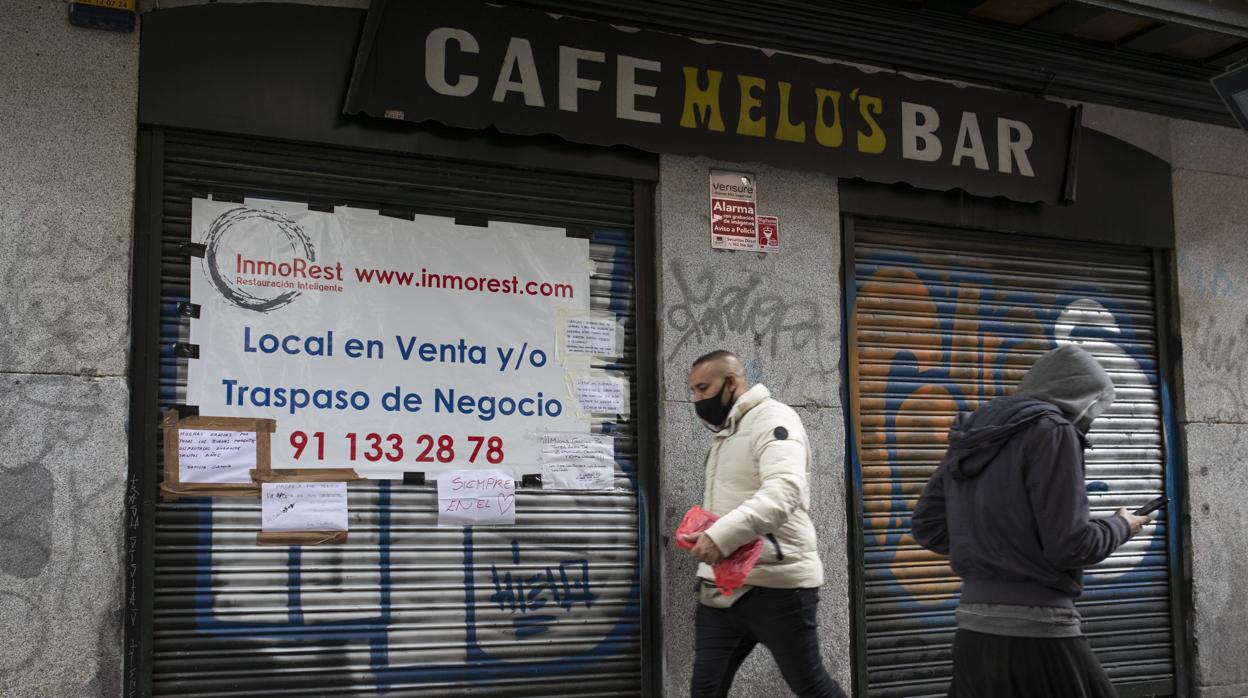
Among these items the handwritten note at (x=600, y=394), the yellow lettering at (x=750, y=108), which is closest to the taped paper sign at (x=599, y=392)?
the handwritten note at (x=600, y=394)

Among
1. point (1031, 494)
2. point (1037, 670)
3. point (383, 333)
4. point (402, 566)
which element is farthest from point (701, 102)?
point (1037, 670)

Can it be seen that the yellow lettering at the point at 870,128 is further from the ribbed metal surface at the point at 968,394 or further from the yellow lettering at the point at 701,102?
the yellow lettering at the point at 701,102

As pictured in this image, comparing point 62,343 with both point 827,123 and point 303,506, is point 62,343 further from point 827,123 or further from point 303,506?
point 827,123

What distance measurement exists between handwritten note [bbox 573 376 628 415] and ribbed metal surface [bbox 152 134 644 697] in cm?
10

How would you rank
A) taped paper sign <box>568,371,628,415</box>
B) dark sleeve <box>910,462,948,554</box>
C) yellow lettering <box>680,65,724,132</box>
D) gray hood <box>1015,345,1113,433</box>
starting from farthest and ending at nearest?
1. yellow lettering <box>680,65,724,132</box>
2. taped paper sign <box>568,371,628,415</box>
3. dark sleeve <box>910,462,948,554</box>
4. gray hood <box>1015,345,1113,433</box>

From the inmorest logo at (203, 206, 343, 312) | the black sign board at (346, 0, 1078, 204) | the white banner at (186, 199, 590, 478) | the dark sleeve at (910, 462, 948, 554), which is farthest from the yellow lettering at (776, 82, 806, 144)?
the dark sleeve at (910, 462, 948, 554)

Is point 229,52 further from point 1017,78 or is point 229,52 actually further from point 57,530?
point 1017,78

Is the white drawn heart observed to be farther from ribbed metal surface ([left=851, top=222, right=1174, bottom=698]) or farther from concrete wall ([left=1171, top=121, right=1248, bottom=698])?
concrete wall ([left=1171, top=121, right=1248, bottom=698])

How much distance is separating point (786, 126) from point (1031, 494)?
314cm

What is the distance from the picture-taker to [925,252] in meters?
6.48

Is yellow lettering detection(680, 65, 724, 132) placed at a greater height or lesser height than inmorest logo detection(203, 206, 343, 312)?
greater

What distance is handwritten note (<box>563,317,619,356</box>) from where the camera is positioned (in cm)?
549

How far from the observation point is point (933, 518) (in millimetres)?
3676

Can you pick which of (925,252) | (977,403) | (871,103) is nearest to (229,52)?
(871,103)
